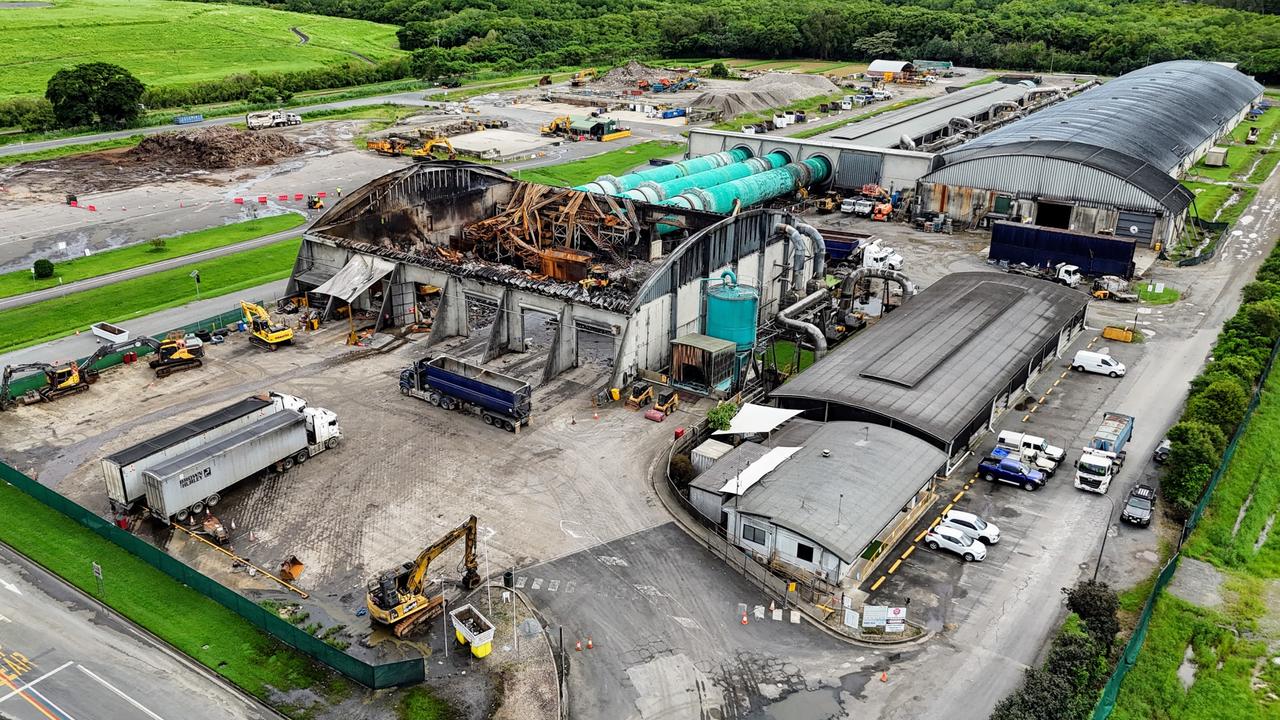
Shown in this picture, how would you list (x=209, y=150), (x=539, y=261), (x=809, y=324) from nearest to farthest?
(x=809, y=324), (x=539, y=261), (x=209, y=150)

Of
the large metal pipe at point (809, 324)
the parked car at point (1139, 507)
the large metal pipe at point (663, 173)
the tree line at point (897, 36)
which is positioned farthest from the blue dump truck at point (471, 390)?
the tree line at point (897, 36)

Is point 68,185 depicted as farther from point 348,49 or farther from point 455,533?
point 348,49

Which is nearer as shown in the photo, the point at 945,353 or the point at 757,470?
the point at 757,470

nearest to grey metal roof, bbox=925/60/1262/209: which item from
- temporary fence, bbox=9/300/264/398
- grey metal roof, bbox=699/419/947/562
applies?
grey metal roof, bbox=699/419/947/562

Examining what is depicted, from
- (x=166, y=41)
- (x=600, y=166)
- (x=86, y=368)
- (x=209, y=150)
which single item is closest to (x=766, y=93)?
(x=600, y=166)

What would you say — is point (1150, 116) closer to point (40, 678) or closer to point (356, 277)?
point (356, 277)

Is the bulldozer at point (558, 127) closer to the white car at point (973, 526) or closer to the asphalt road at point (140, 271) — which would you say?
the asphalt road at point (140, 271)
